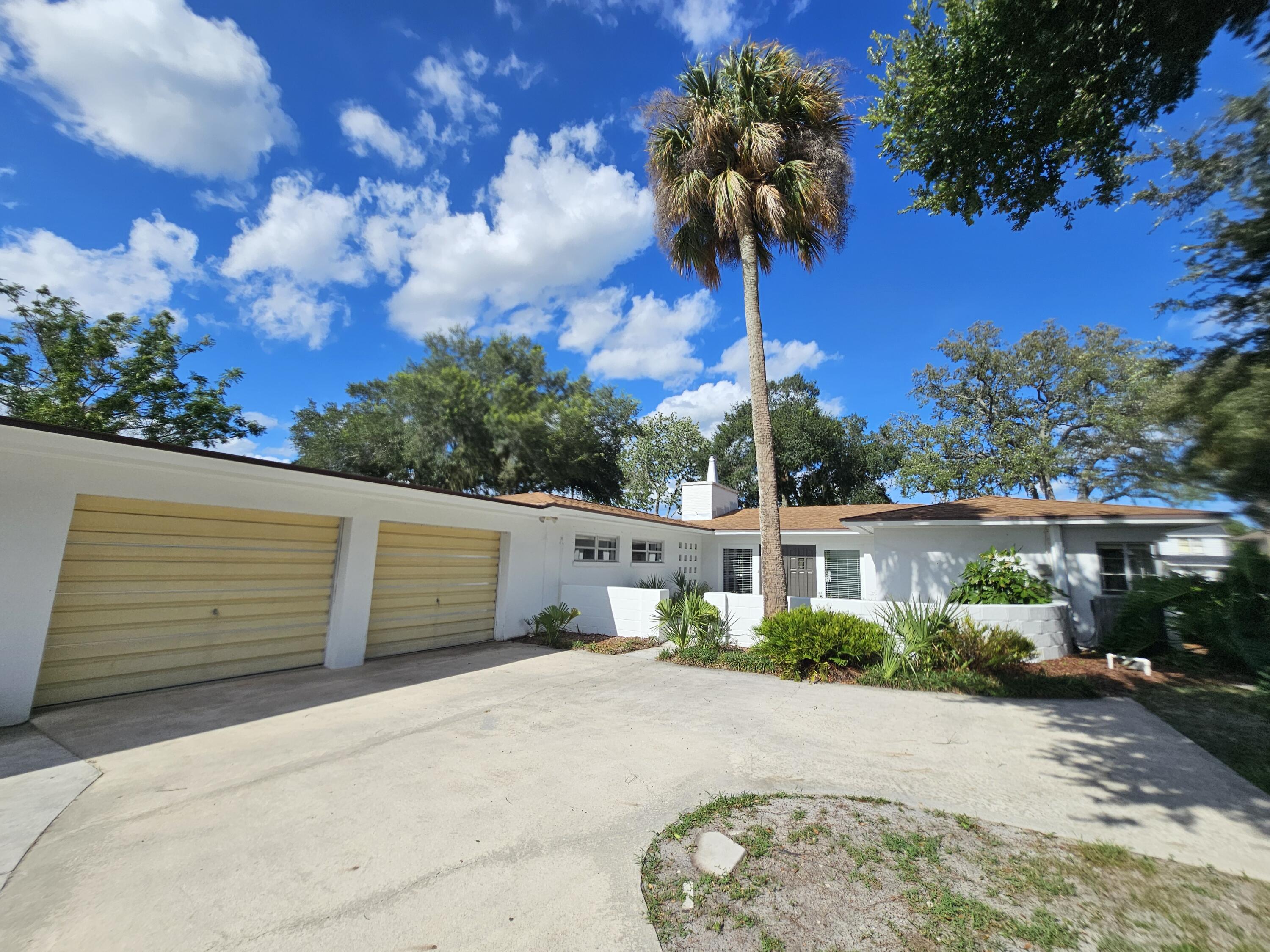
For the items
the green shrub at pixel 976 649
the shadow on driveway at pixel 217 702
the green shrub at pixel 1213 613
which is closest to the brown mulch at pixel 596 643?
the shadow on driveway at pixel 217 702

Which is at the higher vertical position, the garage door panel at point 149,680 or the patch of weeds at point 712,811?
the garage door panel at point 149,680

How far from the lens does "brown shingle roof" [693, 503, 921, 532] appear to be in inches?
659

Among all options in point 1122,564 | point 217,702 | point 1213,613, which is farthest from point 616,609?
point 1122,564

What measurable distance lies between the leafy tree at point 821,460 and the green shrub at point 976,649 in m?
22.8

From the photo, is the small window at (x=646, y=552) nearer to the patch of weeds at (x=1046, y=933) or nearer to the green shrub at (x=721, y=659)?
the green shrub at (x=721, y=659)

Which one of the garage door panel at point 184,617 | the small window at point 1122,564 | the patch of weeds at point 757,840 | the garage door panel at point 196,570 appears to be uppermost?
the small window at point 1122,564

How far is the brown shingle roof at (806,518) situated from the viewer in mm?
16734

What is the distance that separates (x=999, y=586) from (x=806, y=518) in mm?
8026

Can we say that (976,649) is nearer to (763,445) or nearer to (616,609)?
(763,445)

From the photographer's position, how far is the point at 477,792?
4070 millimetres

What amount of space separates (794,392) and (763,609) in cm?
2706

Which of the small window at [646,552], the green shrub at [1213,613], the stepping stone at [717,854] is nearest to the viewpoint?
the stepping stone at [717,854]

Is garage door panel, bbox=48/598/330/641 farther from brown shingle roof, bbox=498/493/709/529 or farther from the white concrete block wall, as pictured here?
the white concrete block wall

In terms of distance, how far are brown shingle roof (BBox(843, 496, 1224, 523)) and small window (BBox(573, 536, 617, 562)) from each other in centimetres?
648
